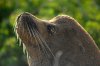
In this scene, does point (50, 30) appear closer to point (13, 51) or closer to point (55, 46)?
point (55, 46)

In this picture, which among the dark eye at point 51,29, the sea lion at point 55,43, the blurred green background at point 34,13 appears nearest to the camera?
the sea lion at point 55,43

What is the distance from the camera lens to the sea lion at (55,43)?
7.43m

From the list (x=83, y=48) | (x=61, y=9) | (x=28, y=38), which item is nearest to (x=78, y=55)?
(x=83, y=48)

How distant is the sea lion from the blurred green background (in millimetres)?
5586

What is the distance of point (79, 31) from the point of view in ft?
24.9

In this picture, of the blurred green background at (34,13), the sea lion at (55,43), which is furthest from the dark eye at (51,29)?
the blurred green background at (34,13)

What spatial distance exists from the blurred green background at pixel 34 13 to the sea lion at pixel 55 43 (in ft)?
18.3

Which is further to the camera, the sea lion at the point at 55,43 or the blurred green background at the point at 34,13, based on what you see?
the blurred green background at the point at 34,13

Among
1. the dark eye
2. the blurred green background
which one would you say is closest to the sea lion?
the dark eye

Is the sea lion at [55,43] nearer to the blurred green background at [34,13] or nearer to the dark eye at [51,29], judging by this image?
the dark eye at [51,29]

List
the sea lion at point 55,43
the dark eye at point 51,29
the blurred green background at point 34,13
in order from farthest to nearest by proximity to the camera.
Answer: the blurred green background at point 34,13
the dark eye at point 51,29
the sea lion at point 55,43

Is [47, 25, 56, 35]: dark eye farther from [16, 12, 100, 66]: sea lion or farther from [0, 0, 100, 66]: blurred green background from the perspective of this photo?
[0, 0, 100, 66]: blurred green background

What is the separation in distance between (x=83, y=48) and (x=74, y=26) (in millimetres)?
332

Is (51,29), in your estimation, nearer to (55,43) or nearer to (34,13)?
(55,43)
